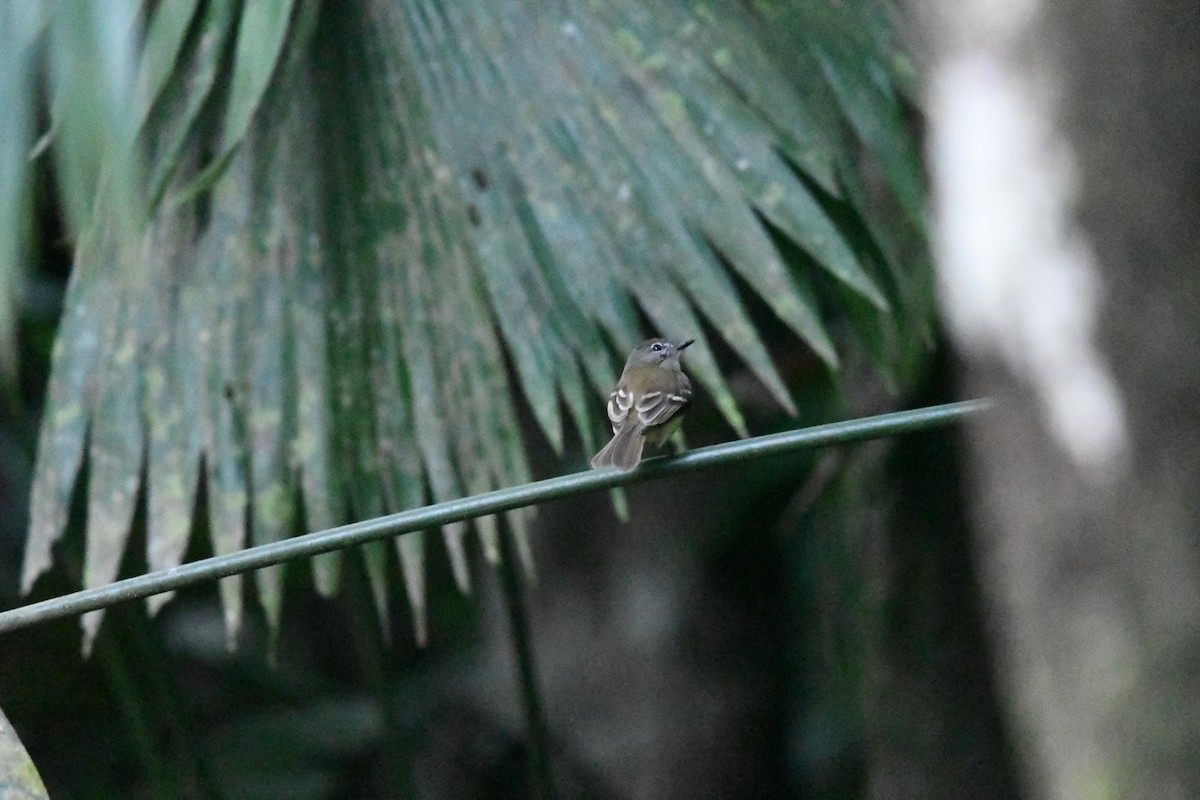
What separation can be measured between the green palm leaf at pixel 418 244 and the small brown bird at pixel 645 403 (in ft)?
0.87

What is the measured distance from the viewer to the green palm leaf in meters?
3.07

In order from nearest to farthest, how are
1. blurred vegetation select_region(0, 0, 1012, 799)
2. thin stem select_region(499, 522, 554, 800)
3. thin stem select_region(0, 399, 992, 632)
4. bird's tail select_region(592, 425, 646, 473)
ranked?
thin stem select_region(0, 399, 992, 632) < blurred vegetation select_region(0, 0, 1012, 799) < bird's tail select_region(592, 425, 646, 473) < thin stem select_region(499, 522, 554, 800)

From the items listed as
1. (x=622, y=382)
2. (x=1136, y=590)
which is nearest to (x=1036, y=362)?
(x=1136, y=590)

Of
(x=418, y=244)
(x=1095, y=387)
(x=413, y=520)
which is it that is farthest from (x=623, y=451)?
(x=1095, y=387)

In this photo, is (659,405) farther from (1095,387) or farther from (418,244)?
(1095,387)

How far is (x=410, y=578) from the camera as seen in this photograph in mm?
3125

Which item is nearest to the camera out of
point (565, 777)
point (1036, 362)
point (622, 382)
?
point (1036, 362)

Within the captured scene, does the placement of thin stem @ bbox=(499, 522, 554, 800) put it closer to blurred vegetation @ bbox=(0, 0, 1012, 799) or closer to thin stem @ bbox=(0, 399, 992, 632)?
blurred vegetation @ bbox=(0, 0, 1012, 799)

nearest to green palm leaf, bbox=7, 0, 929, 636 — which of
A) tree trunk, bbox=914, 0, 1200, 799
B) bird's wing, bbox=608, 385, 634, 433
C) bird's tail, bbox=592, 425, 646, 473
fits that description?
bird's tail, bbox=592, 425, 646, 473

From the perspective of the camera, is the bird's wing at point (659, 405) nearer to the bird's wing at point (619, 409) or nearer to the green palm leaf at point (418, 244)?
the bird's wing at point (619, 409)

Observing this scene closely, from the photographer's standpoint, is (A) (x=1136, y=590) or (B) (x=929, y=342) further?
(B) (x=929, y=342)

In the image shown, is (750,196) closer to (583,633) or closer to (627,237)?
(627,237)

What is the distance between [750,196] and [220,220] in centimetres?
112

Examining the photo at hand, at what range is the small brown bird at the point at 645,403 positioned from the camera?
3.34 metres
